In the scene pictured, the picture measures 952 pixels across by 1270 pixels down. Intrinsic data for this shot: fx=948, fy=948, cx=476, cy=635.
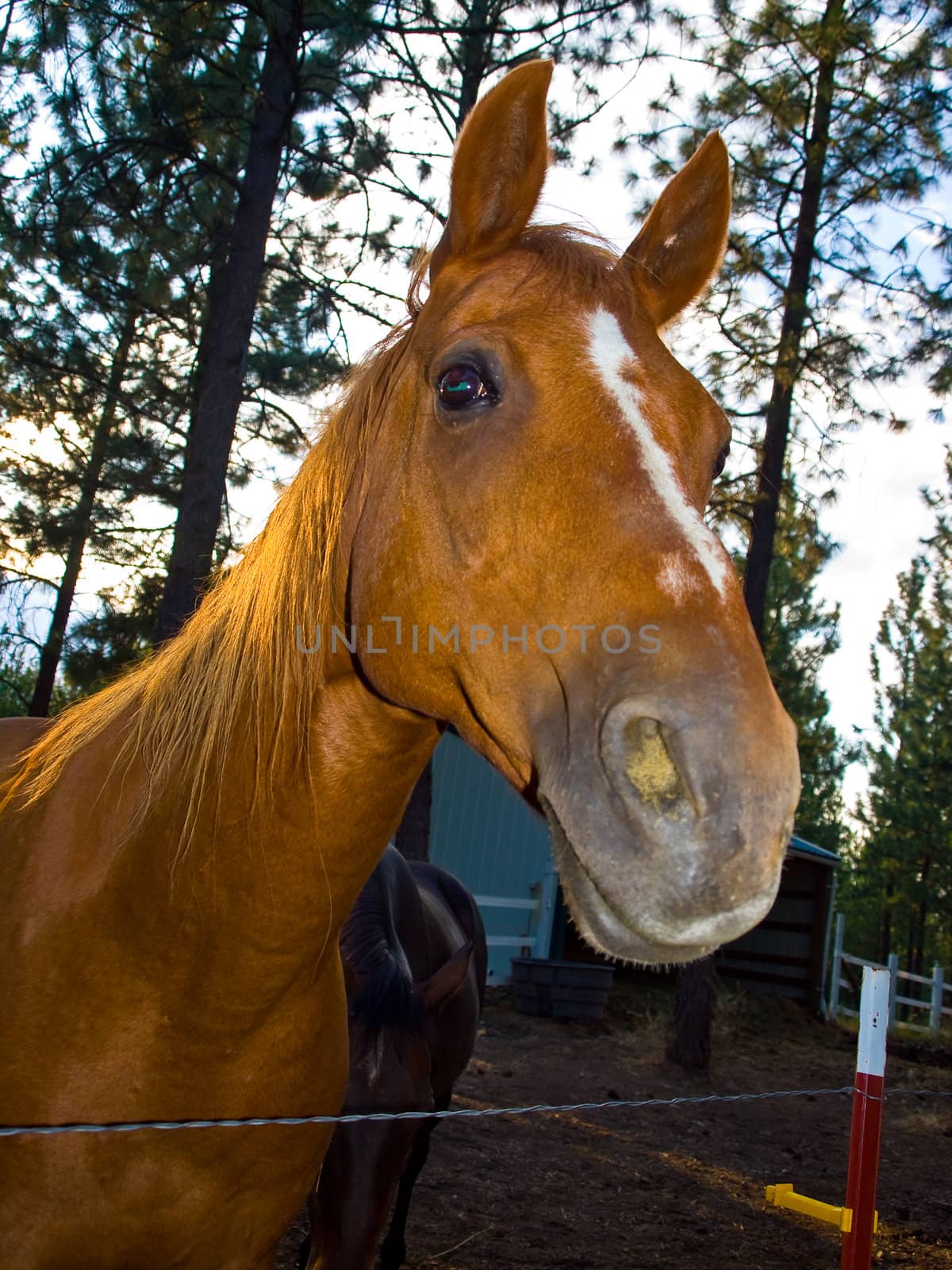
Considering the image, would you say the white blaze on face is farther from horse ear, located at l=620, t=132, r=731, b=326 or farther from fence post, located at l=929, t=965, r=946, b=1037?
fence post, located at l=929, t=965, r=946, b=1037

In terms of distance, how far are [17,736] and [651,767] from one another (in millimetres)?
2081

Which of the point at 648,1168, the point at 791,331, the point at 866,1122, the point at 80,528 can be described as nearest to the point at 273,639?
the point at 866,1122

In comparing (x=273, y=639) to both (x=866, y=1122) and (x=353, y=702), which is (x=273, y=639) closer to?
(x=353, y=702)

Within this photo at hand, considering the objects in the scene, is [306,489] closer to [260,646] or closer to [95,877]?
[260,646]

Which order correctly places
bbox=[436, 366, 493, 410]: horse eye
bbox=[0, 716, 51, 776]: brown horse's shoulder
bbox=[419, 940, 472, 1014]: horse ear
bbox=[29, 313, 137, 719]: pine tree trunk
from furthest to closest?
bbox=[29, 313, 137, 719]: pine tree trunk, bbox=[419, 940, 472, 1014]: horse ear, bbox=[0, 716, 51, 776]: brown horse's shoulder, bbox=[436, 366, 493, 410]: horse eye

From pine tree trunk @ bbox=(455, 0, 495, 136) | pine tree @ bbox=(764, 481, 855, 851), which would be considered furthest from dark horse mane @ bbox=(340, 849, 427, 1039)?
pine tree @ bbox=(764, 481, 855, 851)

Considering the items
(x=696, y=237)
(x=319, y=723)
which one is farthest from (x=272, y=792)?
(x=696, y=237)

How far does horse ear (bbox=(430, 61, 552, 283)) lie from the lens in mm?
1682

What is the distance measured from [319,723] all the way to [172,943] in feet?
1.64

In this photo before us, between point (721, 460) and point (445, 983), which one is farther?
point (445, 983)

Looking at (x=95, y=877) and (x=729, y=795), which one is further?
(x=95, y=877)

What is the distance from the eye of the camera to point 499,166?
1758 millimetres

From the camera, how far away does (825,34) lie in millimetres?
8797

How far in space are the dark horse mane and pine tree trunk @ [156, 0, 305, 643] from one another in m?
3.83
